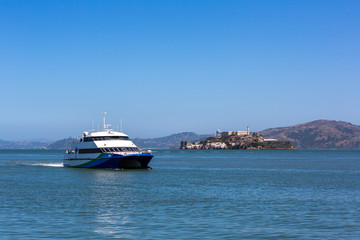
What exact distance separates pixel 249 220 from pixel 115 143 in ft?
155

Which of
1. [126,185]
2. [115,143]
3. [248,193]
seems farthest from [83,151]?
[248,193]

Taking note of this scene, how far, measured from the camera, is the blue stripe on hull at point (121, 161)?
6944 cm

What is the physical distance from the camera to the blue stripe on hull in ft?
228

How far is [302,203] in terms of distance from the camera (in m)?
33.1

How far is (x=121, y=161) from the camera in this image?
69625 mm

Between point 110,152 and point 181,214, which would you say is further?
point 110,152

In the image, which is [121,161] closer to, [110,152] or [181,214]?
[110,152]

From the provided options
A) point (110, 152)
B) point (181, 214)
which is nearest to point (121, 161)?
point (110, 152)

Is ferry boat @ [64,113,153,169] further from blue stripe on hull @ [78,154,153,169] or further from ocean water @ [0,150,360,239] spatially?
ocean water @ [0,150,360,239]

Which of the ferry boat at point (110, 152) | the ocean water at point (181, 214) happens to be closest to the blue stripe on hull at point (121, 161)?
the ferry boat at point (110, 152)

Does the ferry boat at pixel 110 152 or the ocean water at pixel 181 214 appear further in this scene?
the ferry boat at pixel 110 152

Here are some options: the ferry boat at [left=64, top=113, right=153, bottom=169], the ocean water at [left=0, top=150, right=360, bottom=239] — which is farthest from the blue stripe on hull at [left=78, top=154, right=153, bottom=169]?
the ocean water at [left=0, top=150, right=360, bottom=239]

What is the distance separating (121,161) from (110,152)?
8.22 feet

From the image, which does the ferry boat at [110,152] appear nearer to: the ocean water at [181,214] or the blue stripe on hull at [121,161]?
the blue stripe on hull at [121,161]
